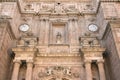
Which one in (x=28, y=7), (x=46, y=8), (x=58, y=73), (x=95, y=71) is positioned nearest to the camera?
(x=58, y=73)

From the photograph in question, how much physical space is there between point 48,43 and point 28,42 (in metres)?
1.63

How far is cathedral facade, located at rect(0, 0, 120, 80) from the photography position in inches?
495

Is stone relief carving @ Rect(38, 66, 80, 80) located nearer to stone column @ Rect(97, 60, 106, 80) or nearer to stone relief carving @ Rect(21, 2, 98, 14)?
stone column @ Rect(97, 60, 106, 80)

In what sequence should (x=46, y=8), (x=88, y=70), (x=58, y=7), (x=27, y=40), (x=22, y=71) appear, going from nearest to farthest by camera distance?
(x=88, y=70), (x=22, y=71), (x=27, y=40), (x=46, y=8), (x=58, y=7)

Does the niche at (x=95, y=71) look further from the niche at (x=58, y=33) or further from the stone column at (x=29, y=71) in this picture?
the stone column at (x=29, y=71)

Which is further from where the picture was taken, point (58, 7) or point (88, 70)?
point (58, 7)

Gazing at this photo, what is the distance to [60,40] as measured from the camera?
15.0 meters

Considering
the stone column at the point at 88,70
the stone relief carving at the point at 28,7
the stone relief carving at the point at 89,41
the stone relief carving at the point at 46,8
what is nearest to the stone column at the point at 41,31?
the stone relief carving at the point at 46,8

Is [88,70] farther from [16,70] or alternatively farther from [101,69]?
[16,70]

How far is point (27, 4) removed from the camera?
1755cm

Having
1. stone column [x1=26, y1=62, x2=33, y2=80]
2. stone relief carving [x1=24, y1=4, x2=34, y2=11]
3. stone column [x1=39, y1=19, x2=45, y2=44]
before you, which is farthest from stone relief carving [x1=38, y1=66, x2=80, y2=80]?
stone relief carving [x1=24, y1=4, x2=34, y2=11]

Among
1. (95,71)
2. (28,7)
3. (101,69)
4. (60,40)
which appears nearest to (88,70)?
(101,69)

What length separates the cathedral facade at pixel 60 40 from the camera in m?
12.6

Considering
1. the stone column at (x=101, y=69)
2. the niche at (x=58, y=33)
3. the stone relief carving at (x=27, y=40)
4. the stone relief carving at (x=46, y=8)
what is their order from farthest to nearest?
the stone relief carving at (x=46, y=8) < the niche at (x=58, y=33) < the stone relief carving at (x=27, y=40) < the stone column at (x=101, y=69)
